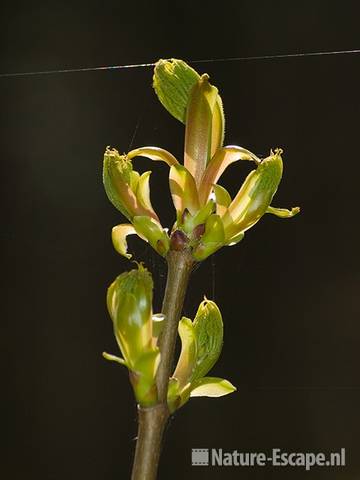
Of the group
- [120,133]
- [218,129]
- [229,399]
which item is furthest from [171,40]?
[218,129]

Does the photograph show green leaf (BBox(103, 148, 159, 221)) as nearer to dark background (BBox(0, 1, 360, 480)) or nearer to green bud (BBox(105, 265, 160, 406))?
green bud (BBox(105, 265, 160, 406))

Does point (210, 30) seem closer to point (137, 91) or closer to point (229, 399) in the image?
point (137, 91)

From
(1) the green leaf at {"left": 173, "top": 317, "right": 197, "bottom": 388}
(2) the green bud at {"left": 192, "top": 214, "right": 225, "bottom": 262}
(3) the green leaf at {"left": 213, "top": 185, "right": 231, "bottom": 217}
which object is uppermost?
(3) the green leaf at {"left": 213, "top": 185, "right": 231, "bottom": 217}

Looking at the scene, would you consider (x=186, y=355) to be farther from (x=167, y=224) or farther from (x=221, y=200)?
(x=167, y=224)

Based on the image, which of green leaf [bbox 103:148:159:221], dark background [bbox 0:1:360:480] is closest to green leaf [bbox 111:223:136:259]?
green leaf [bbox 103:148:159:221]

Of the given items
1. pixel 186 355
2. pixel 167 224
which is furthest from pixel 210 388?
pixel 167 224
